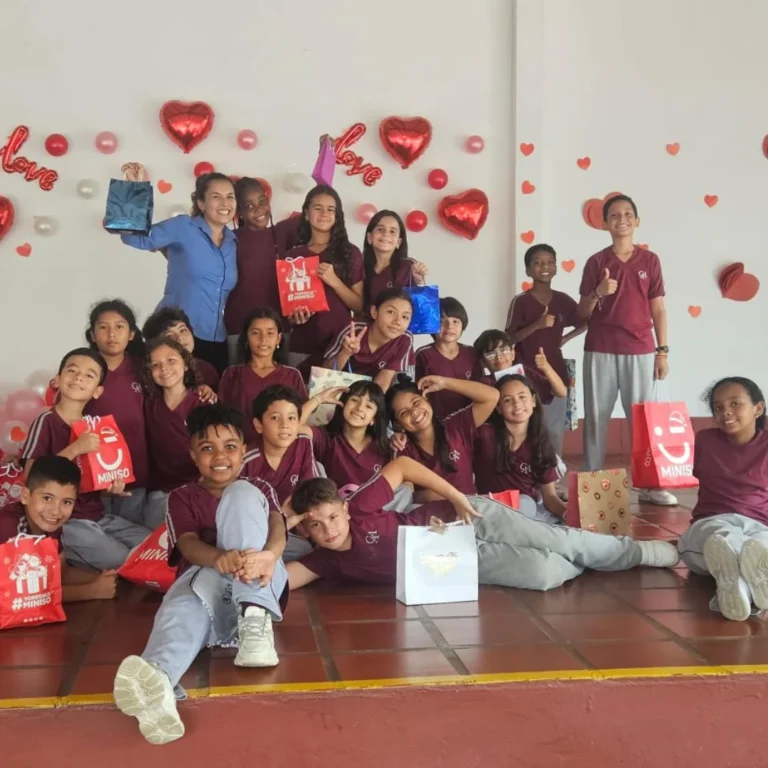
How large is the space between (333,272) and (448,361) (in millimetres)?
641

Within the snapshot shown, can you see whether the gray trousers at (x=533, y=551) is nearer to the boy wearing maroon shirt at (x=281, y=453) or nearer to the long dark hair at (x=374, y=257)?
the boy wearing maroon shirt at (x=281, y=453)

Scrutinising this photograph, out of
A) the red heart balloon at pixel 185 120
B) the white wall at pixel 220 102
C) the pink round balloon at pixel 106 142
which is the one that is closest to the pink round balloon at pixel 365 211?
the white wall at pixel 220 102

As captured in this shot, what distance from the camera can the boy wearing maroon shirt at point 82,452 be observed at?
277cm

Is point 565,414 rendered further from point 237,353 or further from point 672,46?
point 672,46

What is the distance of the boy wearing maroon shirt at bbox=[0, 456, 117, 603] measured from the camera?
2498 millimetres

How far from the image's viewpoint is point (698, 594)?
8.43 feet

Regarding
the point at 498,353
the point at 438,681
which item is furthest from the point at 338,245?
the point at 438,681

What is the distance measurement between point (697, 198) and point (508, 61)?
148 cm

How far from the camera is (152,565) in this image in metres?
2.56

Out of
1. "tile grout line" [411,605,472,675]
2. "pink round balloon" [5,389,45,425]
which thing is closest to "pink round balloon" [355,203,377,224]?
"pink round balloon" [5,389,45,425]

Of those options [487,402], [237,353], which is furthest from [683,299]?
[237,353]

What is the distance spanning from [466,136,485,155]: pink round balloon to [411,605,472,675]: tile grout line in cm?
341

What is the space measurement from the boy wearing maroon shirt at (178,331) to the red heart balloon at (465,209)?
7.36 feet

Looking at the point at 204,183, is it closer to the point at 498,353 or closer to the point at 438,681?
the point at 498,353
